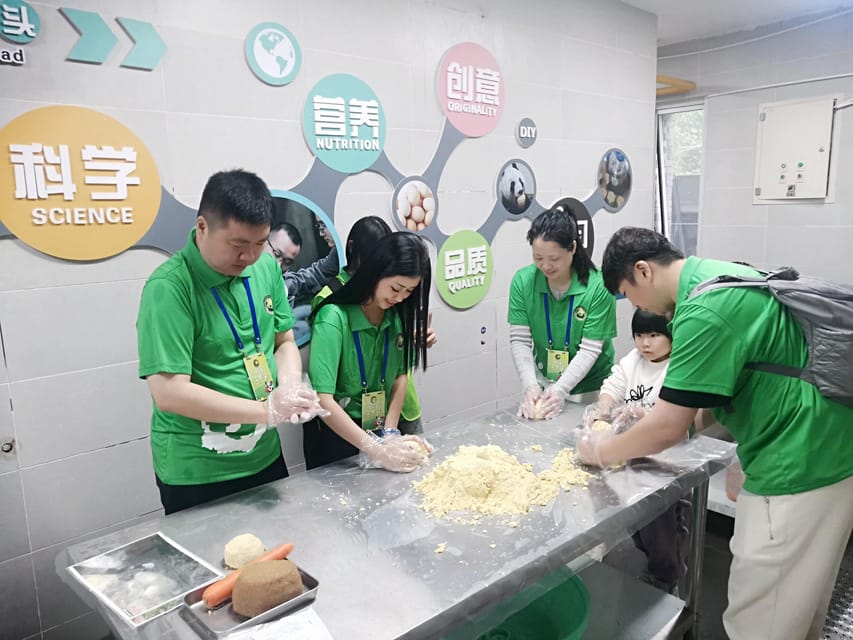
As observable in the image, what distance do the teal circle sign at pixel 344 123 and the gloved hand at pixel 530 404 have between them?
3.97 ft

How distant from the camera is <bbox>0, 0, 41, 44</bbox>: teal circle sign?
1789 mm

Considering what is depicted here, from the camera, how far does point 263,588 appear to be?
1177 millimetres

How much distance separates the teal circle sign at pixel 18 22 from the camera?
179 cm

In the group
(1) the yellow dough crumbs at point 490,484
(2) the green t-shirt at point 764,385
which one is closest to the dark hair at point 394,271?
(1) the yellow dough crumbs at point 490,484

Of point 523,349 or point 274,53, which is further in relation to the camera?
point 523,349

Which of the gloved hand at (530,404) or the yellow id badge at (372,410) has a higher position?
the yellow id badge at (372,410)

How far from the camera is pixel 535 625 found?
1.77m

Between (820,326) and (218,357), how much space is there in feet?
4.95

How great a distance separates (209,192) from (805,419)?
62.2 inches

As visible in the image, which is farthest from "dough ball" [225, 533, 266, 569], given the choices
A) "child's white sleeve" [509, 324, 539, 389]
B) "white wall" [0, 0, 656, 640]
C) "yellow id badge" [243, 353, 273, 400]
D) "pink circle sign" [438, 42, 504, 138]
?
"pink circle sign" [438, 42, 504, 138]

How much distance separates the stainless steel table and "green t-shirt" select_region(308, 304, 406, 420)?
249 mm

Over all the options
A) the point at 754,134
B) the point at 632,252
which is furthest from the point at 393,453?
the point at 754,134

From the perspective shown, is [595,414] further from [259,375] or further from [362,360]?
[259,375]

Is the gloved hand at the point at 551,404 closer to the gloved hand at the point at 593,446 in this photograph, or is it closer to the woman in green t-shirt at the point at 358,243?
the gloved hand at the point at 593,446
